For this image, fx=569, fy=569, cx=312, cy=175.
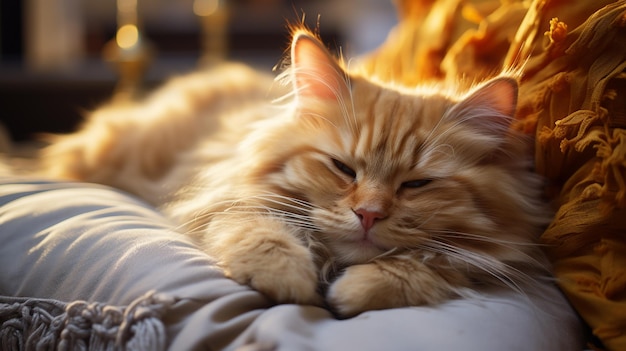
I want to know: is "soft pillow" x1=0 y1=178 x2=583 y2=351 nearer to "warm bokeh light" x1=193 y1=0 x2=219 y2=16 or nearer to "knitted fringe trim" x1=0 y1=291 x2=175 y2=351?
"knitted fringe trim" x1=0 y1=291 x2=175 y2=351

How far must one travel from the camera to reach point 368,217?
102cm

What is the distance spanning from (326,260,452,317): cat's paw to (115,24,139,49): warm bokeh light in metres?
2.38

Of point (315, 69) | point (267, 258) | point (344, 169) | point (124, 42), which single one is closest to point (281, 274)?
point (267, 258)

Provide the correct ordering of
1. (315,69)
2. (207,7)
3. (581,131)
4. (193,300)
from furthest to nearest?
1. (207,7)
2. (315,69)
3. (581,131)
4. (193,300)

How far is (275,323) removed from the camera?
0.82 meters

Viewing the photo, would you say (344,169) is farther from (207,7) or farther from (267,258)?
(207,7)

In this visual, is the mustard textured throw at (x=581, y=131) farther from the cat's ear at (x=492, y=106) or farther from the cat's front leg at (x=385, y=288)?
the cat's front leg at (x=385, y=288)

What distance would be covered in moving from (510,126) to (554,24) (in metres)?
0.22

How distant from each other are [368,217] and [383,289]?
0.14 meters

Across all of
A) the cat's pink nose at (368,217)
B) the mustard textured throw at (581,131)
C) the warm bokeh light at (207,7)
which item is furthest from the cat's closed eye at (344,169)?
the warm bokeh light at (207,7)

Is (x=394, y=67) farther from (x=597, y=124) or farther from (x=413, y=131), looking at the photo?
(x=597, y=124)

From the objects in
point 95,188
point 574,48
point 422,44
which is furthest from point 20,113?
point 574,48

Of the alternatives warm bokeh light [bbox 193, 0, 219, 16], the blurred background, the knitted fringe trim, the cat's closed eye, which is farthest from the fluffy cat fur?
warm bokeh light [bbox 193, 0, 219, 16]

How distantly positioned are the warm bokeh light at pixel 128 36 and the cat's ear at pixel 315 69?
195 cm
